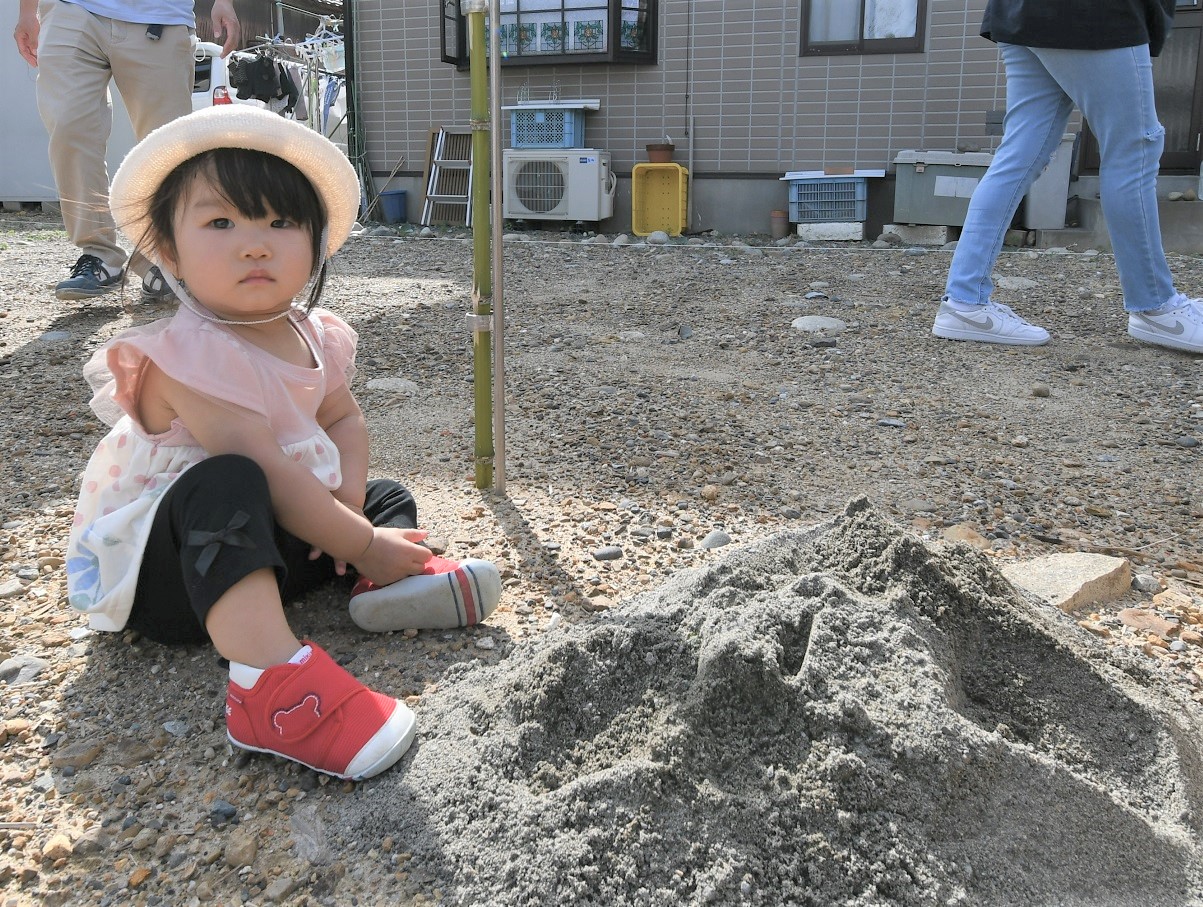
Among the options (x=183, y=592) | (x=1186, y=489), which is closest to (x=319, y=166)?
(x=183, y=592)

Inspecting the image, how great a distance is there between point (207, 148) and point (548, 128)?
6897 mm

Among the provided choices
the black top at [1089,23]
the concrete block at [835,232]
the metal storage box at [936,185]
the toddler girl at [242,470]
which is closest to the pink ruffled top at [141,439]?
the toddler girl at [242,470]

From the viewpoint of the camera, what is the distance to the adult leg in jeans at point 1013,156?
3641mm

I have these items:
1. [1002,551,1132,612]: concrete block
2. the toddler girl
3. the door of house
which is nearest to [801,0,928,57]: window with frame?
the door of house

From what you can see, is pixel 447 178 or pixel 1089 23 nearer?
pixel 1089 23

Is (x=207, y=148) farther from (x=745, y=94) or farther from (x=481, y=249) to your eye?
(x=745, y=94)

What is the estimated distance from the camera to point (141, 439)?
5.21 feet

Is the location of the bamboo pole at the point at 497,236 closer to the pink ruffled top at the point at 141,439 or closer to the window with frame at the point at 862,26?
the pink ruffled top at the point at 141,439

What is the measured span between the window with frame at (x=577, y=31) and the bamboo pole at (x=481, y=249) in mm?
6214

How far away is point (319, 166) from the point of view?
1667mm

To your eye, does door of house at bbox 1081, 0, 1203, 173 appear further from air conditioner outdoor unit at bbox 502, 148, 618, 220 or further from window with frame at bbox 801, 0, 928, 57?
air conditioner outdoor unit at bbox 502, 148, 618, 220

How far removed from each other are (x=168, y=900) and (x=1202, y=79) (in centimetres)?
799

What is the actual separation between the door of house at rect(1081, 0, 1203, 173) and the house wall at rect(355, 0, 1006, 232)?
1085mm

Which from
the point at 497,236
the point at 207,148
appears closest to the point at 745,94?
the point at 497,236
